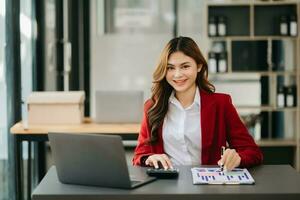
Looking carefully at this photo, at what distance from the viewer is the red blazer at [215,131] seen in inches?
113

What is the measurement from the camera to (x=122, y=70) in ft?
23.7

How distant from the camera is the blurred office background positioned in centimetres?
449

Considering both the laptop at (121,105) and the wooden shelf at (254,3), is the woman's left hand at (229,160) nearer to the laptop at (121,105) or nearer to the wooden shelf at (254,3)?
the laptop at (121,105)

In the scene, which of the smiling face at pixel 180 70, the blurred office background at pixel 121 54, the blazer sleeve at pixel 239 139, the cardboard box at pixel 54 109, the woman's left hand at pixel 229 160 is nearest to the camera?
the woman's left hand at pixel 229 160

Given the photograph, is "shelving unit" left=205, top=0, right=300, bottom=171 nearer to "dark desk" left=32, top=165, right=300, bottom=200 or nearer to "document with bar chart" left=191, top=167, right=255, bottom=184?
"document with bar chart" left=191, top=167, right=255, bottom=184

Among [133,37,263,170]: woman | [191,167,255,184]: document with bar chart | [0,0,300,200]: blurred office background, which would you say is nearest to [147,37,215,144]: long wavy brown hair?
[133,37,263,170]: woman

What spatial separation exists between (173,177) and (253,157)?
0.47 meters

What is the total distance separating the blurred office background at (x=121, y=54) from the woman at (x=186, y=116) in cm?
166

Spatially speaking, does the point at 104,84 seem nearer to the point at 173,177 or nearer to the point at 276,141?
the point at 276,141

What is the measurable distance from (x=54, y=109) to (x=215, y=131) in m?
1.73

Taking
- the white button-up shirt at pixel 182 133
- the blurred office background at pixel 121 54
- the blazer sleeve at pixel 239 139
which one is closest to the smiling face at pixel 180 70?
the white button-up shirt at pixel 182 133

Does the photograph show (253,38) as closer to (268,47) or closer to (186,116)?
(268,47)

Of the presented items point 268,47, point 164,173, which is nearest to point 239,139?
point 164,173

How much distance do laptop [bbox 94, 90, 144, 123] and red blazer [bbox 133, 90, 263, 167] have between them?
1.38 m
